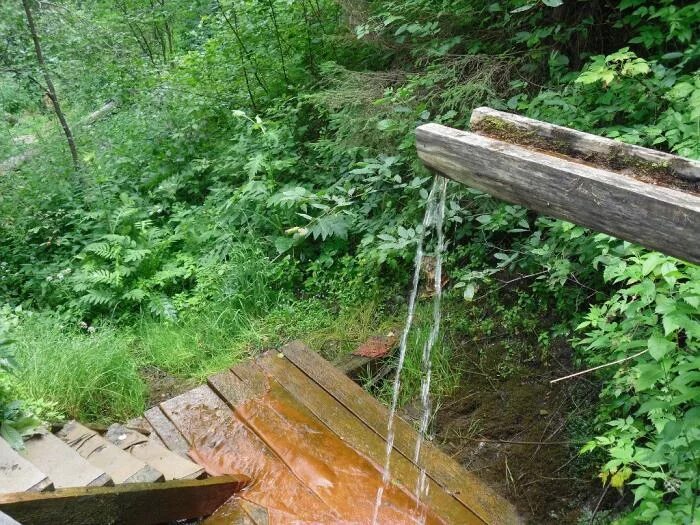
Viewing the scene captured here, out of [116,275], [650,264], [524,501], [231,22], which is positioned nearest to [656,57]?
[650,264]

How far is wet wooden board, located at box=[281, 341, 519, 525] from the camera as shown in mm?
2998

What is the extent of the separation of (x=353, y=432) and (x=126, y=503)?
1.38 m

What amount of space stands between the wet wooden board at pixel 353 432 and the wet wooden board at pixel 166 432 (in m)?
0.63

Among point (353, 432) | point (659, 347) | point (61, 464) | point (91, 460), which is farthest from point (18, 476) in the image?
point (659, 347)

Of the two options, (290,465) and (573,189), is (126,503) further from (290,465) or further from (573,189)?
(573,189)

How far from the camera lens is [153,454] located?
350 centimetres

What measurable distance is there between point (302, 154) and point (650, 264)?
456 centimetres

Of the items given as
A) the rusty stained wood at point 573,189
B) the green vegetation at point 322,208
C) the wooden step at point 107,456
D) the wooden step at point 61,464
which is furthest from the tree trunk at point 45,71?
the rusty stained wood at point 573,189

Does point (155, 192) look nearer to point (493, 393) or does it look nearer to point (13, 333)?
point (13, 333)

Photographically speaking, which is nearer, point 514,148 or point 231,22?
point 514,148

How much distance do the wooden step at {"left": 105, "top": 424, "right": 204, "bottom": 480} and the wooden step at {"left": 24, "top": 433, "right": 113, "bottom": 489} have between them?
485mm

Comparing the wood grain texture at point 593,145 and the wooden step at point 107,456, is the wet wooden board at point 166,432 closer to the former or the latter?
the wooden step at point 107,456

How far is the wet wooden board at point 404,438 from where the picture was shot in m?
3.00

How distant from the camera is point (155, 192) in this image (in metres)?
7.17
